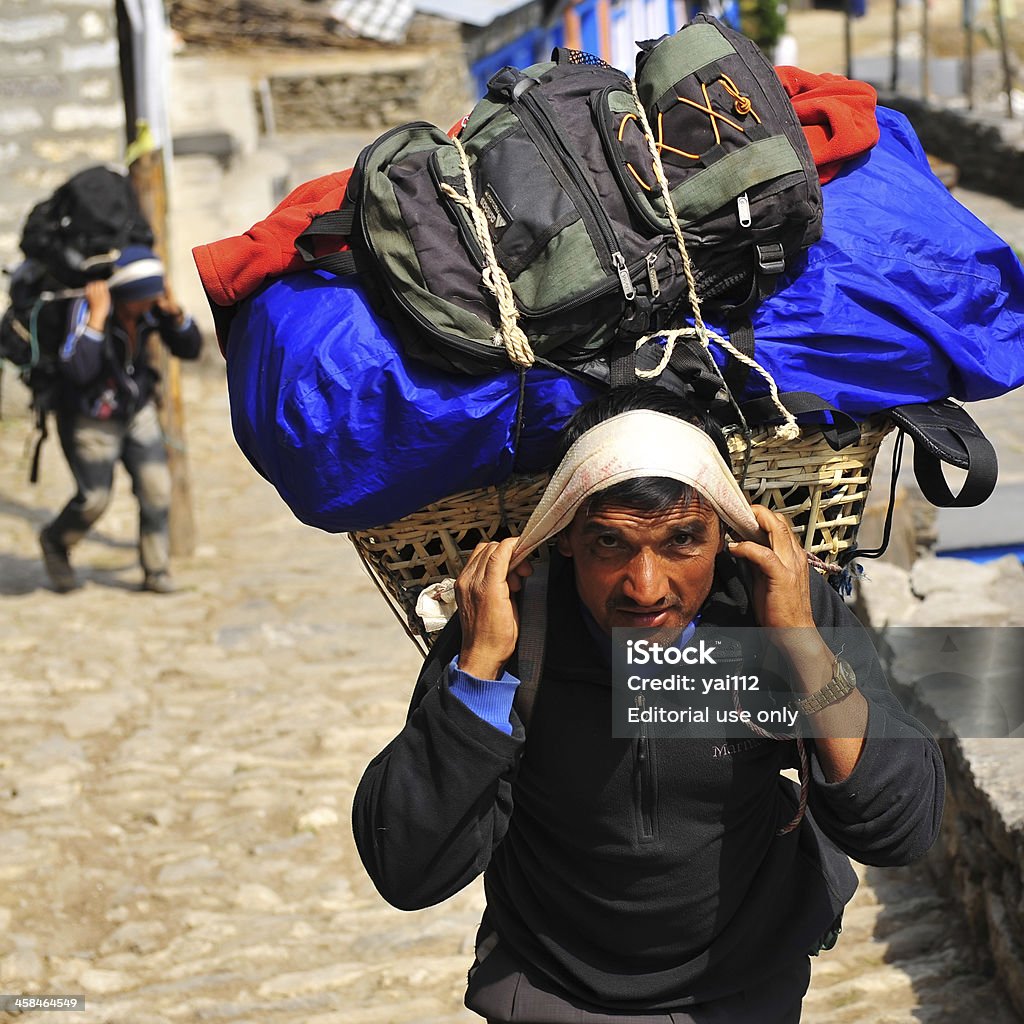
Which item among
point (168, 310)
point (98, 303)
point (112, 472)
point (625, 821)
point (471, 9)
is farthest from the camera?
point (471, 9)

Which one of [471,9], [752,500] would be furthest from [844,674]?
[471,9]

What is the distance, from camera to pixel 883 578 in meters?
5.13

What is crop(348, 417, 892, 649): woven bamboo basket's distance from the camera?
86.0 inches

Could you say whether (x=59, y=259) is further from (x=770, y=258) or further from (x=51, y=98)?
(x=770, y=258)

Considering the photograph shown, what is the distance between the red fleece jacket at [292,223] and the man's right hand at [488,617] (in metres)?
0.55

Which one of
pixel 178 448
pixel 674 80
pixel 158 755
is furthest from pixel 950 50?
pixel 674 80

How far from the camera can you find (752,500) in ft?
7.34

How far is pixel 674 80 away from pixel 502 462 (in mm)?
624

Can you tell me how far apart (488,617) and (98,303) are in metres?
5.34

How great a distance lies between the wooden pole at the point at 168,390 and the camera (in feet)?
24.3

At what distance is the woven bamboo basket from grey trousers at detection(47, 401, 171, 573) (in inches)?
209

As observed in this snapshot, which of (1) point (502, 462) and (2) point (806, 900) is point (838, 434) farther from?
(2) point (806, 900)

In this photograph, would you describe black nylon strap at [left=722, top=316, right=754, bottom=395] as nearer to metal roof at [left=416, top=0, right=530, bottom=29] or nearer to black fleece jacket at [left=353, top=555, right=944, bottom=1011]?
black fleece jacket at [left=353, top=555, right=944, bottom=1011]

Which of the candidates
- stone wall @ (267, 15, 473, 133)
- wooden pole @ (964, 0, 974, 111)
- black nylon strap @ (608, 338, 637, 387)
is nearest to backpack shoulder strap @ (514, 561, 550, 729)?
black nylon strap @ (608, 338, 637, 387)
